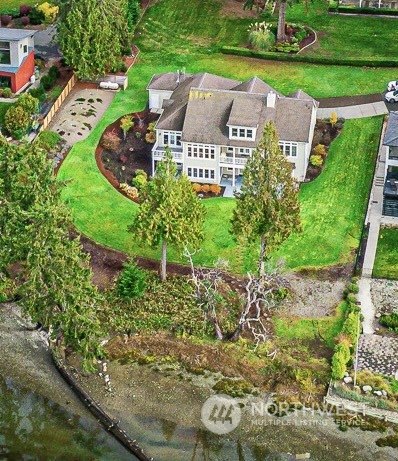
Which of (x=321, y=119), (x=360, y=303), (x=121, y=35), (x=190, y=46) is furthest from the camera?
(x=190, y=46)

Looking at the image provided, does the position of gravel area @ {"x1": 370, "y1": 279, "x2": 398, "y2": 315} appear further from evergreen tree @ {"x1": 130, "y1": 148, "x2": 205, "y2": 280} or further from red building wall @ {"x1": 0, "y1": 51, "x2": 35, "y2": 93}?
red building wall @ {"x1": 0, "y1": 51, "x2": 35, "y2": 93}

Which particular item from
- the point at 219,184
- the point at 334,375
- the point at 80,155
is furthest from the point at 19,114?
the point at 334,375

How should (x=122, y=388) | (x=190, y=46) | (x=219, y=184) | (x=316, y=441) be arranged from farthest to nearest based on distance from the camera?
(x=190, y=46) → (x=219, y=184) → (x=122, y=388) → (x=316, y=441)

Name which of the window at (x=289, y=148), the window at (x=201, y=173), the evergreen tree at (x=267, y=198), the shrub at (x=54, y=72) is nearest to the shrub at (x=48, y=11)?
the shrub at (x=54, y=72)

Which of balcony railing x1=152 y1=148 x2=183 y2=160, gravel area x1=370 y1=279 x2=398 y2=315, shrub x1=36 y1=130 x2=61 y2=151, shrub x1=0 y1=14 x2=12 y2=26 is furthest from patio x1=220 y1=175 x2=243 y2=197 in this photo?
shrub x1=0 y1=14 x2=12 y2=26

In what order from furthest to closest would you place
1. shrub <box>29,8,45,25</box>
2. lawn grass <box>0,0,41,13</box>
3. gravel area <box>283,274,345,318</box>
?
lawn grass <box>0,0,41,13</box> → shrub <box>29,8,45,25</box> → gravel area <box>283,274,345,318</box>

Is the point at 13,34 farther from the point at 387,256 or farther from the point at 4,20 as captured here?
the point at 387,256

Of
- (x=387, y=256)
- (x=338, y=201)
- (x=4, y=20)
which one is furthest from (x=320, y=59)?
(x=4, y=20)

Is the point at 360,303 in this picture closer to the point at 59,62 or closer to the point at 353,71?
the point at 353,71
